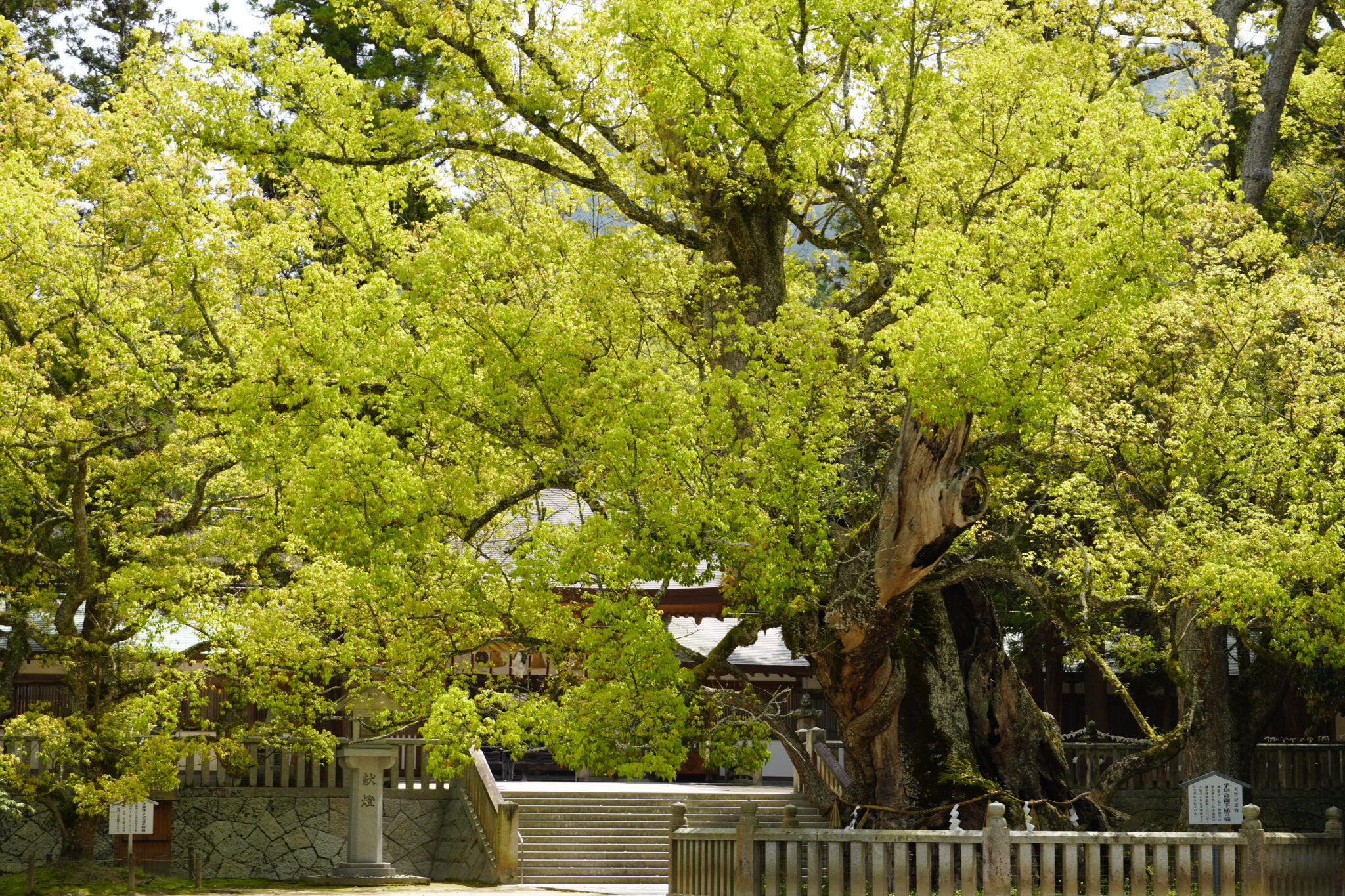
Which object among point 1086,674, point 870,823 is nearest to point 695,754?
point 1086,674

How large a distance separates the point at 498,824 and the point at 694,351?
7960 mm

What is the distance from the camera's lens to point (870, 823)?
14.8m

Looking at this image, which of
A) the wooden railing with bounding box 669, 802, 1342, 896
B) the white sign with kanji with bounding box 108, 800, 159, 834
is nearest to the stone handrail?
the wooden railing with bounding box 669, 802, 1342, 896

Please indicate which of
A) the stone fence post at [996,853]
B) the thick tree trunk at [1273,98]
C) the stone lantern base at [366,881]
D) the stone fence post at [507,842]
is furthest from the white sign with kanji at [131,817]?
the thick tree trunk at [1273,98]

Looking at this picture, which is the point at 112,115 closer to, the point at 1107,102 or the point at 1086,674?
the point at 1107,102

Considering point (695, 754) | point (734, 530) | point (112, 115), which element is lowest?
point (695, 754)

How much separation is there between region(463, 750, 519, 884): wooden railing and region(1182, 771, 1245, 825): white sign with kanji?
9.09 m

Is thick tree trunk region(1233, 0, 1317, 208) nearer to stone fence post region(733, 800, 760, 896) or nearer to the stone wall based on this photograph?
stone fence post region(733, 800, 760, 896)

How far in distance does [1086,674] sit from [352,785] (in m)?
13.4

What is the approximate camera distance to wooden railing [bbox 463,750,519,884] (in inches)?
768

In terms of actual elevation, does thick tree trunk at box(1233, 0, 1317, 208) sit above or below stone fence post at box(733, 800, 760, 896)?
above

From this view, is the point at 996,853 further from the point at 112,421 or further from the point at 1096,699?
the point at 1096,699

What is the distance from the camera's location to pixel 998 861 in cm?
1192

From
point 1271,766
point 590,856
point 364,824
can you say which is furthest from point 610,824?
point 1271,766
